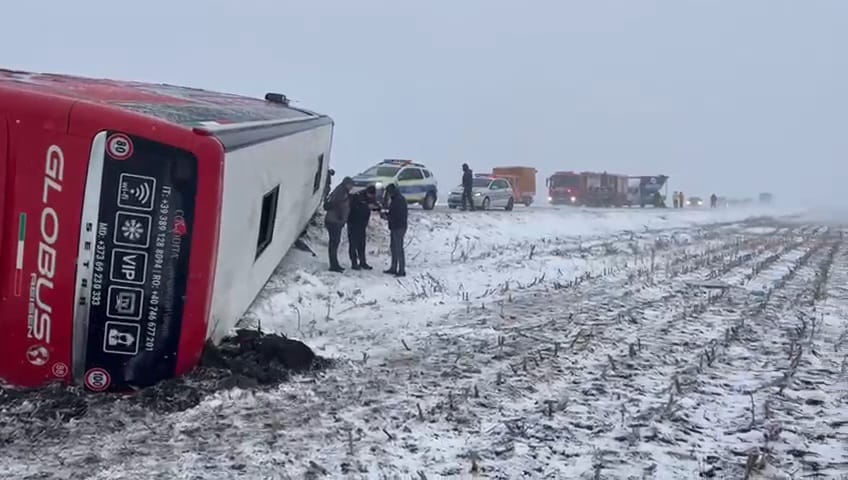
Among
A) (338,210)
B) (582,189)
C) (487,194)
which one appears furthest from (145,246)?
(582,189)

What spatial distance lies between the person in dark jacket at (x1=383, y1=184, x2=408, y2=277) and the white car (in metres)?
14.3

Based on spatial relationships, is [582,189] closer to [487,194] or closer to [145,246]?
[487,194]

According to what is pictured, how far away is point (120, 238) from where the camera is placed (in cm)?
557

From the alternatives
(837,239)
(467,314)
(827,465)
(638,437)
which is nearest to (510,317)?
(467,314)

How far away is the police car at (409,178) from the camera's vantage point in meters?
23.1

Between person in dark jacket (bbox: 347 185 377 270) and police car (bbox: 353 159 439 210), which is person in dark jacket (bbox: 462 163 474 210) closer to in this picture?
police car (bbox: 353 159 439 210)

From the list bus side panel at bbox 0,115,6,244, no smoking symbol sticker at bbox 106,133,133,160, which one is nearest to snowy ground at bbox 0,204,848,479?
bus side panel at bbox 0,115,6,244

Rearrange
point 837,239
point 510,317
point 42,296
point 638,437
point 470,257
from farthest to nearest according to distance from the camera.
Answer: point 837,239, point 470,257, point 510,317, point 42,296, point 638,437

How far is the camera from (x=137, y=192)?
559cm

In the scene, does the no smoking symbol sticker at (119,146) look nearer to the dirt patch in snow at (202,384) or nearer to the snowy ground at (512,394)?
the dirt patch in snow at (202,384)

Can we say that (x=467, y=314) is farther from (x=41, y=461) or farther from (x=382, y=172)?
(x=382, y=172)

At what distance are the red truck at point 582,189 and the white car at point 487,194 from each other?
17572 millimetres

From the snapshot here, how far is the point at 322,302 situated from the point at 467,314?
6.30ft

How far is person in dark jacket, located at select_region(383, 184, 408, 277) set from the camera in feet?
40.0
